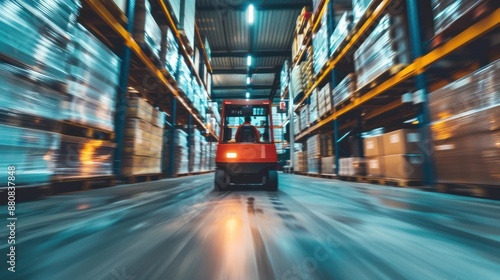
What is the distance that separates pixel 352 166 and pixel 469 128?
2.36m

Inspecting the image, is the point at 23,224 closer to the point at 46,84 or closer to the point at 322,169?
the point at 46,84

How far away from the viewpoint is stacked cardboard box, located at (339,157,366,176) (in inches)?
152

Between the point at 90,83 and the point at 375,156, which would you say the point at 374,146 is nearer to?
the point at 375,156

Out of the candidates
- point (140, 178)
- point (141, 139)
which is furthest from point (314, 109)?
point (140, 178)

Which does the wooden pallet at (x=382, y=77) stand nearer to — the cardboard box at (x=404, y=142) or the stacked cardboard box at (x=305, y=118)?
the cardboard box at (x=404, y=142)

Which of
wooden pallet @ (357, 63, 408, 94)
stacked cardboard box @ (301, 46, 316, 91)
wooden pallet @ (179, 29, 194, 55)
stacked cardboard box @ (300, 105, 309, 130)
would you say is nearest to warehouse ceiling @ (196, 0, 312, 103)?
stacked cardboard box @ (301, 46, 316, 91)

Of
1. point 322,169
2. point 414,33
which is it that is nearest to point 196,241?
point 414,33

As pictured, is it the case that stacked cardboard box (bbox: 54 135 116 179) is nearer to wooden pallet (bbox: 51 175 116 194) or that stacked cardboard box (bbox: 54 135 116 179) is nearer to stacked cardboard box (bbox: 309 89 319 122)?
wooden pallet (bbox: 51 175 116 194)

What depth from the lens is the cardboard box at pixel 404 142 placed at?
2.70 meters

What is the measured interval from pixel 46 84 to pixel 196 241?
2.03 meters

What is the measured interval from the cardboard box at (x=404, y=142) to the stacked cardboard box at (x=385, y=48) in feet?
3.03

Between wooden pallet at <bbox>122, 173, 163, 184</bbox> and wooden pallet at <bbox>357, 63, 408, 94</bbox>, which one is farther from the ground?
wooden pallet at <bbox>357, 63, 408, 94</bbox>

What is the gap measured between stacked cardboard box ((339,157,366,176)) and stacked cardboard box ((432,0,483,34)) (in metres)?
2.34

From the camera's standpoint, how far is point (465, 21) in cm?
200
